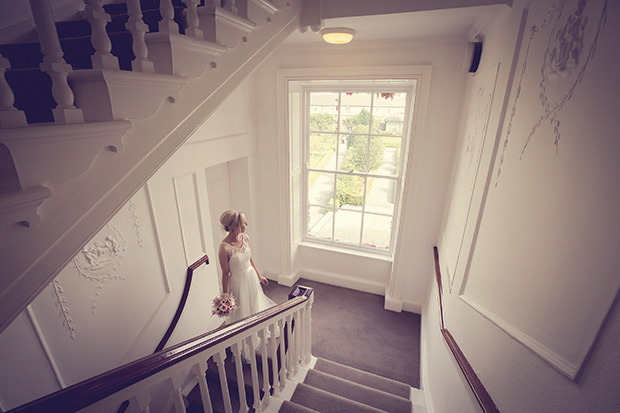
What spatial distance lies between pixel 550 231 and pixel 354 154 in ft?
9.31

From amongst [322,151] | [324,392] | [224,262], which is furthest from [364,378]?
[322,151]

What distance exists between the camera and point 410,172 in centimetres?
308

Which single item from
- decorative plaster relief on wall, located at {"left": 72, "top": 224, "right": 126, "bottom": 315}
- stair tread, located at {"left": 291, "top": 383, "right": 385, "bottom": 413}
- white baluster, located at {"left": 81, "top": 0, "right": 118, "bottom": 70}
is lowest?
stair tread, located at {"left": 291, "top": 383, "right": 385, "bottom": 413}

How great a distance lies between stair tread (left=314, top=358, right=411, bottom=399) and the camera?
2457 millimetres

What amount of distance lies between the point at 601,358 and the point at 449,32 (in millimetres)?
2655

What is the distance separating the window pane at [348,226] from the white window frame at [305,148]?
0.10 metres

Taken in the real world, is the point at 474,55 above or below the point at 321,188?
above

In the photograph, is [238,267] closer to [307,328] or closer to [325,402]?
[307,328]

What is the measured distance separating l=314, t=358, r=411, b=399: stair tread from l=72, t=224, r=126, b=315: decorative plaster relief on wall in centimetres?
193

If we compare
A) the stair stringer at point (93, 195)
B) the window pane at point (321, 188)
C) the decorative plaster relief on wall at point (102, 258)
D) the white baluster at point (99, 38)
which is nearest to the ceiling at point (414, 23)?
the stair stringer at point (93, 195)

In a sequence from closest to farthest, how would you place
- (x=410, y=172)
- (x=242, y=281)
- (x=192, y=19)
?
(x=192, y=19) → (x=242, y=281) → (x=410, y=172)

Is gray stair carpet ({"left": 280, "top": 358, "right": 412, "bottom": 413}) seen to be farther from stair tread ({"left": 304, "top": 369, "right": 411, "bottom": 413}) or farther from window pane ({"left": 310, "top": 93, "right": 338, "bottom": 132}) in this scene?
window pane ({"left": 310, "top": 93, "right": 338, "bottom": 132})

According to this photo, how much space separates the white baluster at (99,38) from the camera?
0.78 meters

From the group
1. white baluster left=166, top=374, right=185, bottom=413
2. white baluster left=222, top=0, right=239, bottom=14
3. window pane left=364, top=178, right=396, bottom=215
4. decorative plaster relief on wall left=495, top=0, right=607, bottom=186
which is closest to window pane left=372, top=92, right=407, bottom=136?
window pane left=364, top=178, right=396, bottom=215
